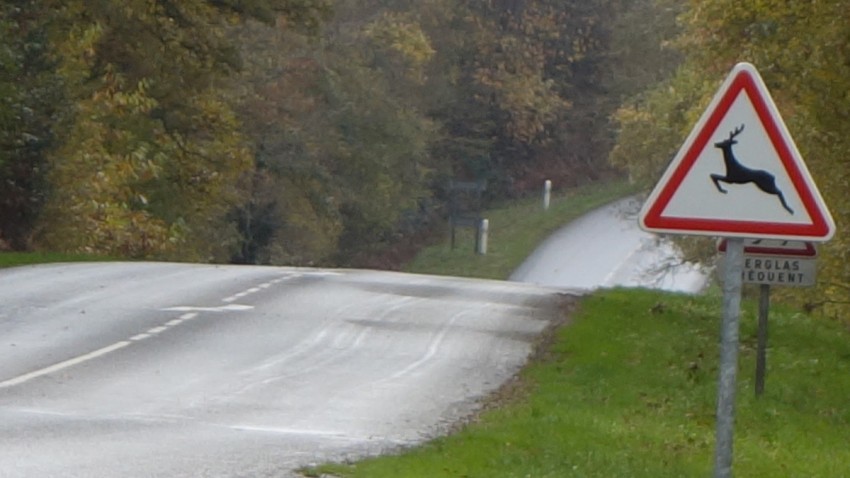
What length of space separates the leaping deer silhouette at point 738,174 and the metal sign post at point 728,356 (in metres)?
0.25

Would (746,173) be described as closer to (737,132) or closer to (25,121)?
(737,132)

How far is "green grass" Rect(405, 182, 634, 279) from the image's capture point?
185ft

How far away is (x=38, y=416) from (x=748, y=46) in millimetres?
19347

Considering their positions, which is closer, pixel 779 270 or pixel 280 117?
pixel 779 270

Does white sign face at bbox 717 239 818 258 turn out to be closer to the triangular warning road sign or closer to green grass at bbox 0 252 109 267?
the triangular warning road sign

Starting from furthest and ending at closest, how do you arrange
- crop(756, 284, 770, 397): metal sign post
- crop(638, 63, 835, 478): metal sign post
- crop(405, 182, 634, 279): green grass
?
1. crop(405, 182, 634, 279): green grass
2. crop(756, 284, 770, 397): metal sign post
3. crop(638, 63, 835, 478): metal sign post

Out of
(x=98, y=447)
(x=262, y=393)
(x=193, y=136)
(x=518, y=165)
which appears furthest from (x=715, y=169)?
(x=518, y=165)

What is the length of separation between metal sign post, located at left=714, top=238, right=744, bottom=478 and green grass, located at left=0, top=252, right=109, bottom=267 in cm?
2201

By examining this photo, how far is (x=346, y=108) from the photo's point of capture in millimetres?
57125

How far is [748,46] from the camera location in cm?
2980

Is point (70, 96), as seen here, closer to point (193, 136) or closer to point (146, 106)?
point (146, 106)

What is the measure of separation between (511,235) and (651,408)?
46.2 metres

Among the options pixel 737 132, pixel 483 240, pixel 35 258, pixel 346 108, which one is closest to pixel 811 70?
pixel 737 132

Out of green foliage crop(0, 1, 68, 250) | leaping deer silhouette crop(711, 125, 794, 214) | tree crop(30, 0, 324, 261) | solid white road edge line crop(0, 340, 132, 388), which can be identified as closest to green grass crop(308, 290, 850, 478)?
solid white road edge line crop(0, 340, 132, 388)
